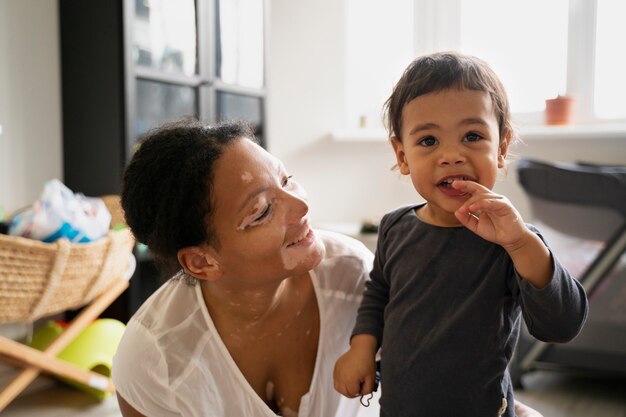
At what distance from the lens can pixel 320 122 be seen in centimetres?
372

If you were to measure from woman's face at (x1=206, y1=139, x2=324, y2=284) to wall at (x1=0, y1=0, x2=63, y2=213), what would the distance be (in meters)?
1.80

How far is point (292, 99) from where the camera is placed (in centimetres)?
378

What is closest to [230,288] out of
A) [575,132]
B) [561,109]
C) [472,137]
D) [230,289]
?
[230,289]

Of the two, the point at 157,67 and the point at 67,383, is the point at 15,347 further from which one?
the point at 157,67

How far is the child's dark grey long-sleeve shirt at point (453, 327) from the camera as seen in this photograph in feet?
2.96

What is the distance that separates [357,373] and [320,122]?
9.23 feet

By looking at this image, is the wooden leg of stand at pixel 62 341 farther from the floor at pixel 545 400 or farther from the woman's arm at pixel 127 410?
the woman's arm at pixel 127 410

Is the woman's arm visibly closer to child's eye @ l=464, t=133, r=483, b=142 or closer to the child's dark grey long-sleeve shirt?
the child's dark grey long-sleeve shirt

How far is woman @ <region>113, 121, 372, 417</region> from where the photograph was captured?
1.04m

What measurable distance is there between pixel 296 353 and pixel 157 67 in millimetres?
1876

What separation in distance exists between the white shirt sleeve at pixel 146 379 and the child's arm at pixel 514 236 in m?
0.61

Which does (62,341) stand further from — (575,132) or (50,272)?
(575,132)

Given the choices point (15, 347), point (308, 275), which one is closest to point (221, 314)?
point (308, 275)

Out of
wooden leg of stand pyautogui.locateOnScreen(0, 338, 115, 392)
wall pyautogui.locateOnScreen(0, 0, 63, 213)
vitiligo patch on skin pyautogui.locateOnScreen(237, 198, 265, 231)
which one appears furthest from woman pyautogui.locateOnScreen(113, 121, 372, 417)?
wall pyautogui.locateOnScreen(0, 0, 63, 213)
